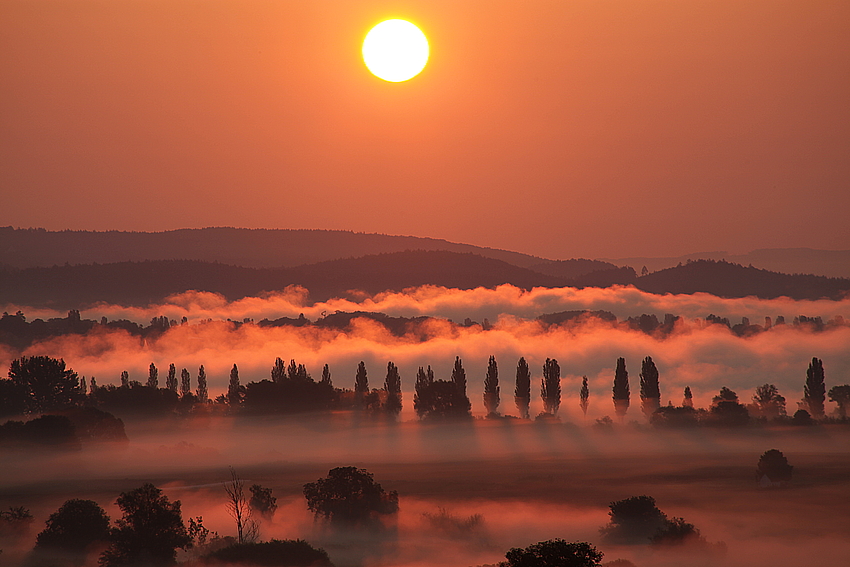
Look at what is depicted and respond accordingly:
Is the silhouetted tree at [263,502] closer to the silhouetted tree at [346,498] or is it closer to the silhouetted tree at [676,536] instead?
the silhouetted tree at [346,498]

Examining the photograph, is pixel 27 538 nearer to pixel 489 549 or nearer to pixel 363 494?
pixel 363 494

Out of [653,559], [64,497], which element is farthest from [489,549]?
[64,497]

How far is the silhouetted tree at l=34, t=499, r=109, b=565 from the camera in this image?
435 ft

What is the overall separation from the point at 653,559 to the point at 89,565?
99.6m

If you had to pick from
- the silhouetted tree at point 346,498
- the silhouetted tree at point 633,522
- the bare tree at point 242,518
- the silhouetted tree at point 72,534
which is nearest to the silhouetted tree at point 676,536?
the silhouetted tree at point 633,522

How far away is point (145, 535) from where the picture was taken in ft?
417

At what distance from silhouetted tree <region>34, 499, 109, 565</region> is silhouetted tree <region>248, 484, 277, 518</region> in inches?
1504

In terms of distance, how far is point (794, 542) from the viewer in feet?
586

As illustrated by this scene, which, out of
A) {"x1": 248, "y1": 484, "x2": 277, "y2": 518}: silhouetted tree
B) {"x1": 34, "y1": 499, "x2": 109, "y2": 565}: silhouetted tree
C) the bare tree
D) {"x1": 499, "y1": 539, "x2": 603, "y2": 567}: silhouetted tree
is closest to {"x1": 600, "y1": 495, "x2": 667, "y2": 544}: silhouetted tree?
{"x1": 248, "y1": 484, "x2": 277, "y2": 518}: silhouetted tree

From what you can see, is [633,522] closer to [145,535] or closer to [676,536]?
[676,536]

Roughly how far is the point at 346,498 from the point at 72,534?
50537 millimetres

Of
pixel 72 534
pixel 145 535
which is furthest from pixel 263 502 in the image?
pixel 145 535

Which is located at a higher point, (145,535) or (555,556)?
(555,556)

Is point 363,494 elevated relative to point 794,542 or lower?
elevated
